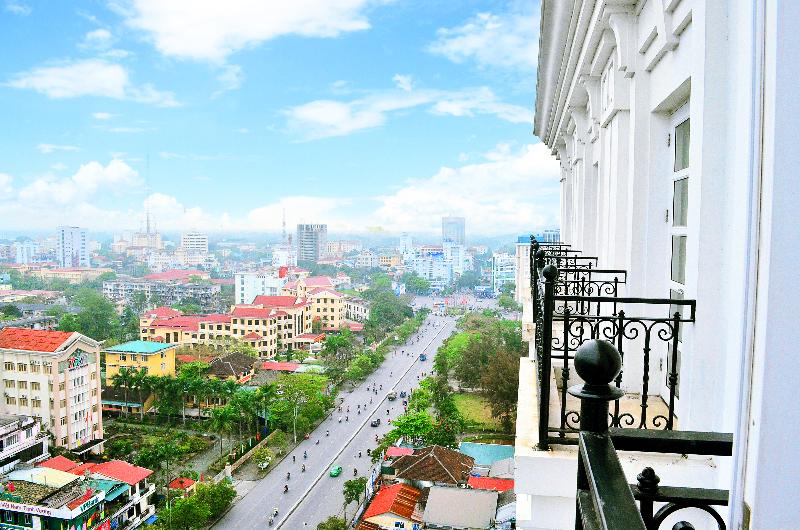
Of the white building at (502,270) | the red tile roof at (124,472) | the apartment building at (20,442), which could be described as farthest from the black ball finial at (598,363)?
the white building at (502,270)

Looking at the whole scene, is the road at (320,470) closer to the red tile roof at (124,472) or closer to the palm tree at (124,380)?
the red tile roof at (124,472)

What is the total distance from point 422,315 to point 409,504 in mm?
29349

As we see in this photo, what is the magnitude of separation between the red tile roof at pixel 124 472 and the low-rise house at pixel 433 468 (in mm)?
6106

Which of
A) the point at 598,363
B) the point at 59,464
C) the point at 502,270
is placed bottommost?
the point at 59,464

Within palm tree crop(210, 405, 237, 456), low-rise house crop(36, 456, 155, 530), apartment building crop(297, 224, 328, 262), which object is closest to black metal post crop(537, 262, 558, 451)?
low-rise house crop(36, 456, 155, 530)

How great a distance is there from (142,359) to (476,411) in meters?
13.4

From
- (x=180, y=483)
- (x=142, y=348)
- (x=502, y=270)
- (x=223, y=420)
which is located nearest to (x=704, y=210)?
(x=180, y=483)

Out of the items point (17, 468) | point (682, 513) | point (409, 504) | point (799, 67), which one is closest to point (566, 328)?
point (682, 513)

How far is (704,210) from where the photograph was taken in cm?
170

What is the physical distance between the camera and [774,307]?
69cm

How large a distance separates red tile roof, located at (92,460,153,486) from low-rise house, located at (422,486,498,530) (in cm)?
688

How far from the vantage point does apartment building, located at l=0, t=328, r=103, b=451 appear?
17609 millimetres

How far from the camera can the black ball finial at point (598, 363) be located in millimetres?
875

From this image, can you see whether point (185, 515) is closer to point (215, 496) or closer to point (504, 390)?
point (215, 496)
